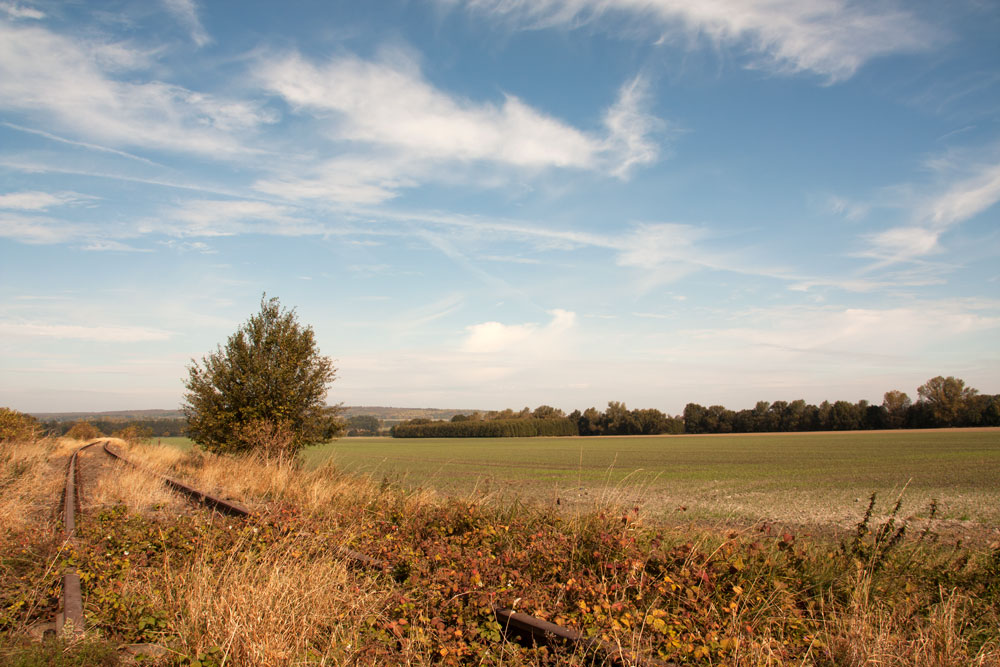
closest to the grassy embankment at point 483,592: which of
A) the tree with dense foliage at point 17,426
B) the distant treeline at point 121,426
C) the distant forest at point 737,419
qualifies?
the distant treeline at point 121,426

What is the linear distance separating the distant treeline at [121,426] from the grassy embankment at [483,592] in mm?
15399

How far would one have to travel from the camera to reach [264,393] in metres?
19.1

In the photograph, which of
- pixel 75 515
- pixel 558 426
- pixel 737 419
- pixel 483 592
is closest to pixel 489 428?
pixel 558 426

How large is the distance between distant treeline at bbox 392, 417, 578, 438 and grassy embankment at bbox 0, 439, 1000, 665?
323 ft

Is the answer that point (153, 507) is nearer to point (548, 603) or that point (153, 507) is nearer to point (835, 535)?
point (548, 603)

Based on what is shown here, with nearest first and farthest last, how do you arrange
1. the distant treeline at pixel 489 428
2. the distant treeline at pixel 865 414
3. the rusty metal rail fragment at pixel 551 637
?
the rusty metal rail fragment at pixel 551 637 < the distant treeline at pixel 865 414 < the distant treeline at pixel 489 428

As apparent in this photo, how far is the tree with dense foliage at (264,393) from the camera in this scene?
18.6 m

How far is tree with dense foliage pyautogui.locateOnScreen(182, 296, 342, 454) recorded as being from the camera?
1856 cm

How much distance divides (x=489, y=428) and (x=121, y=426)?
6088 cm

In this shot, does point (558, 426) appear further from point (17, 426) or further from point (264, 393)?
point (264, 393)

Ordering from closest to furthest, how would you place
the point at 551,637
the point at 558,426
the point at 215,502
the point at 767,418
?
the point at 551,637
the point at 215,502
the point at 767,418
the point at 558,426

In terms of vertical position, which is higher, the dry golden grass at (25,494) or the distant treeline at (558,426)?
the dry golden grass at (25,494)

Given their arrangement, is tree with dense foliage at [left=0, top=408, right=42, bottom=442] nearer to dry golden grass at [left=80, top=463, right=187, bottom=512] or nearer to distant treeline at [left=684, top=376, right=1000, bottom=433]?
dry golden grass at [left=80, top=463, right=187, bottom=512]

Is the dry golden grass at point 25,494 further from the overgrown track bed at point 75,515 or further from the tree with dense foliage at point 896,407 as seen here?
the tree with dense foliage at point 896,407
